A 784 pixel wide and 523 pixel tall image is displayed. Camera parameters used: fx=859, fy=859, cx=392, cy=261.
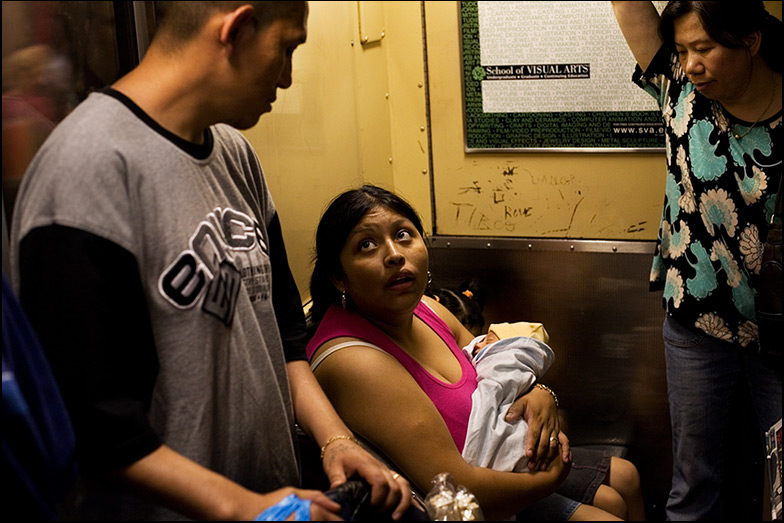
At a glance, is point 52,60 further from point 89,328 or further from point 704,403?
point 704,403

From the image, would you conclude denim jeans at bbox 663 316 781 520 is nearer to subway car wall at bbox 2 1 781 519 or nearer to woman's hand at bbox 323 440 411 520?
subway car wall at bbox 2 1 781 519

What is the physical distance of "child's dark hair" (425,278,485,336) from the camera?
102 inches

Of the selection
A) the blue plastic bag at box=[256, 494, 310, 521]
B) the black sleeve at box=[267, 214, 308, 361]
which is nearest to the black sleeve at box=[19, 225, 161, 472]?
the blue plastic bag at box=[256, 494, 310, 521]

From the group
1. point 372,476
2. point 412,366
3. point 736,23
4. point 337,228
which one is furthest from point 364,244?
point 736,23

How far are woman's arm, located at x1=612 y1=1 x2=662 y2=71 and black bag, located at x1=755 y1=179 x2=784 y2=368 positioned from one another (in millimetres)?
542

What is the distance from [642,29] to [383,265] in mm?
904

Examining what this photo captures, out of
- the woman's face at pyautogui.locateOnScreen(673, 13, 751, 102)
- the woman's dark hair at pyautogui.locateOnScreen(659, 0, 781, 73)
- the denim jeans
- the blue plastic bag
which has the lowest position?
the denim jeans

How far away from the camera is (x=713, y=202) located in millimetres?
2000

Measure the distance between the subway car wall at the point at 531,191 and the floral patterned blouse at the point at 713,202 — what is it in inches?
23.2

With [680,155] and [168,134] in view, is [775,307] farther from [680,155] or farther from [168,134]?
[168,134]

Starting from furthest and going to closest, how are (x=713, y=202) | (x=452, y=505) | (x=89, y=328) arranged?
1. (x=713, y=202)
2. (x=452, y=505)
3. (x=89, y=328)

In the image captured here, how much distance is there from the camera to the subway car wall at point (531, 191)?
256cm

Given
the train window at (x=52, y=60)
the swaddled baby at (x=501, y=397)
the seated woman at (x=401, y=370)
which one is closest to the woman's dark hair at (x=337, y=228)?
the seated woman at (x=401, y=370)

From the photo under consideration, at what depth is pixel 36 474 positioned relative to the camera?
994mm
